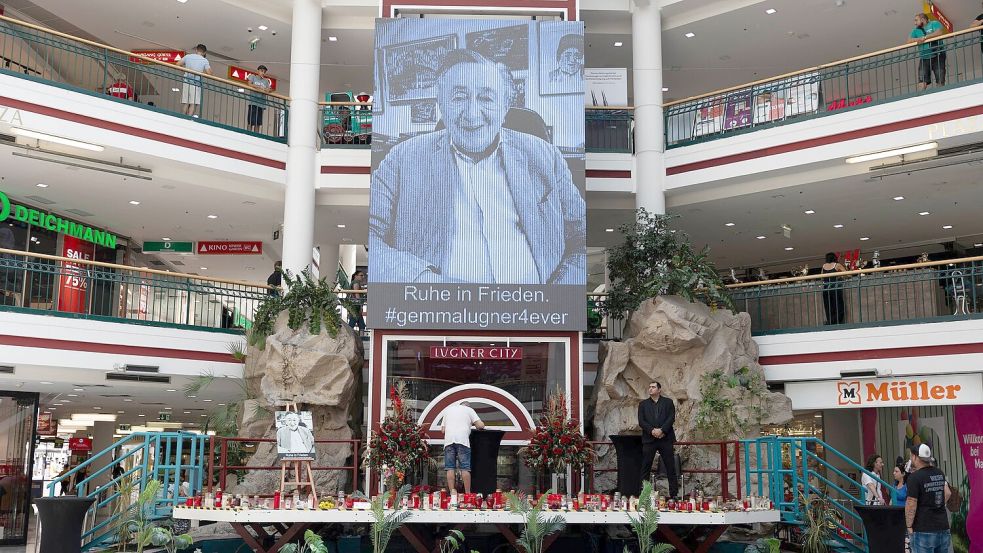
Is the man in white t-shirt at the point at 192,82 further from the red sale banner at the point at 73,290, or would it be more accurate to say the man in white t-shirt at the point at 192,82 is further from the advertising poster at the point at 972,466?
the advertising poster at the point at 972,466

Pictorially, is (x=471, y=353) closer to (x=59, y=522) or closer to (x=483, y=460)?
(x=483, y=460)

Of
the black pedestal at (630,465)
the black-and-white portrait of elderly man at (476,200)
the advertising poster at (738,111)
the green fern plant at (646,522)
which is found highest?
the advertising poster at (738,111)

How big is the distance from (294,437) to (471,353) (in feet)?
14.4

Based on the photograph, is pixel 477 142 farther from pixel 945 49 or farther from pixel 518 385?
pixel 945 49

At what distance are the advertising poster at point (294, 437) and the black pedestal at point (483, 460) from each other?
2431mm

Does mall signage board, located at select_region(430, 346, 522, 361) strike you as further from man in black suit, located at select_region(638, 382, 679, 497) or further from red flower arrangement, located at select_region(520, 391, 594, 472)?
man in black suit, located at select_region(638, 382, 679, 497)

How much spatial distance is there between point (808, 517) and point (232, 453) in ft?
33.4

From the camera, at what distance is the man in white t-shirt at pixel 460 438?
14078mm

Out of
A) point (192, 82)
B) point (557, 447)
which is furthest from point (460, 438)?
point (192, 82)

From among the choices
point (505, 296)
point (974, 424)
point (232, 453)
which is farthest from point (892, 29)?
point (232, 453)

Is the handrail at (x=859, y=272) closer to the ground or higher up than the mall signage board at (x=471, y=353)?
higher up

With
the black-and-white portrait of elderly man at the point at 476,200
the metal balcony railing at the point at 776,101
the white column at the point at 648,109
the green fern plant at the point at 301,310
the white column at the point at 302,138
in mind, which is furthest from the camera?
the white column at the point at 648,109

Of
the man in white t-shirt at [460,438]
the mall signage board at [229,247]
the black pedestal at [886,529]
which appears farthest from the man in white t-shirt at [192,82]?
the black pedestal at [886,529]

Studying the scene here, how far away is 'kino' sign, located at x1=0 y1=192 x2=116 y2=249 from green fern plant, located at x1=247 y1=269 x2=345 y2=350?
6.22 meters
